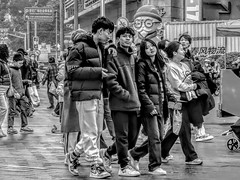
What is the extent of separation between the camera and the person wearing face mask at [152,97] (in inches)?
412

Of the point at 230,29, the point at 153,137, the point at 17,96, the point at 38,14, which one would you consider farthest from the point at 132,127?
the point at 38,14

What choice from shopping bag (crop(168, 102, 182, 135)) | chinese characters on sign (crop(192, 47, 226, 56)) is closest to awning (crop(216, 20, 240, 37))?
shopping bag (crop(168, 102, 182, 135))

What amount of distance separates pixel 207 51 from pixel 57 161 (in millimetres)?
24914

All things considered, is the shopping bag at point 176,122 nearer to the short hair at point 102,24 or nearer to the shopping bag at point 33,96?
the short hair at point 102,24

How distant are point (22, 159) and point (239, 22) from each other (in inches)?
352

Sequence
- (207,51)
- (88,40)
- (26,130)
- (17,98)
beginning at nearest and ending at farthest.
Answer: (88,40) → (17,98) → (26,130) → (207,51)

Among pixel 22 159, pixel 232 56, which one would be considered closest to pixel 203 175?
pixel 22 159

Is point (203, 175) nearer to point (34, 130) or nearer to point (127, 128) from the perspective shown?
point (127, 128)

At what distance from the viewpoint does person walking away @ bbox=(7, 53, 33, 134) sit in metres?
16.9

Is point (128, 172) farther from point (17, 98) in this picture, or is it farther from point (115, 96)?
point (17, 98)

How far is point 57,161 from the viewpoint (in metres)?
12.2

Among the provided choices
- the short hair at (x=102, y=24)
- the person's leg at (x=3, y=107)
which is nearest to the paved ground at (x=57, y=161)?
the person's leg at (x=3, y=107)

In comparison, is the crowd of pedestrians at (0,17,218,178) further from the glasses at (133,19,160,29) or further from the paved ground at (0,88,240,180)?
the glasses at (133,19,160,29)

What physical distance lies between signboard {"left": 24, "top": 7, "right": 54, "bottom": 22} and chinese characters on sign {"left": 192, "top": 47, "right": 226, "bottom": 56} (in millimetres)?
44213
